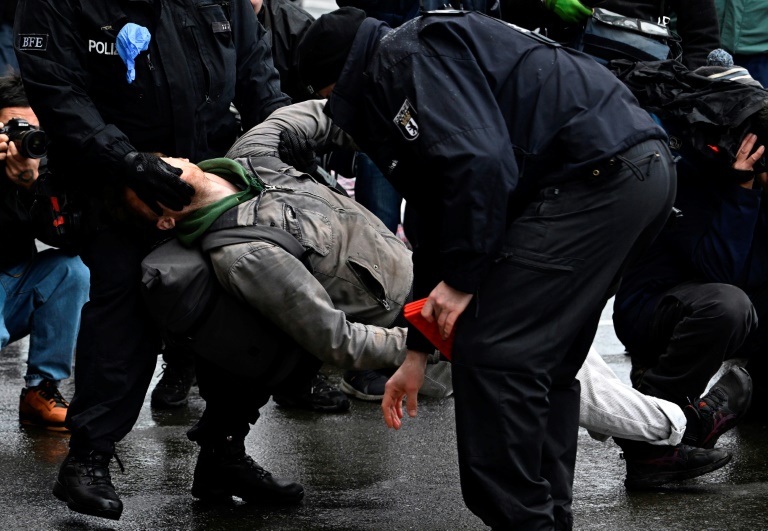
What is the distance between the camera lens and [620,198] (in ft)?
10.2

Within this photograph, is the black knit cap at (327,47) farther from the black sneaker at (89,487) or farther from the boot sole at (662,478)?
the boot sole at (662,478)

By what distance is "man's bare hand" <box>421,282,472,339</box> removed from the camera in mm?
3078

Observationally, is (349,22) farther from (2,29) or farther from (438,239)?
(2,29)

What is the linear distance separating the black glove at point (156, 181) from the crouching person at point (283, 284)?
56 millimetres

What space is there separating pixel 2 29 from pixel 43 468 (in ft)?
10.1

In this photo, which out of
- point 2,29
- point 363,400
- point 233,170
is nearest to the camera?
point 233,170

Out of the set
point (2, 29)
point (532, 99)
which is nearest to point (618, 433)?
point (532, 99)

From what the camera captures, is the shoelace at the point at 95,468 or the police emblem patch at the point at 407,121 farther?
the shoelace at the point at 95,468

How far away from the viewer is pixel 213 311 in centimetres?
362

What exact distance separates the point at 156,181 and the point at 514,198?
3.82 feet

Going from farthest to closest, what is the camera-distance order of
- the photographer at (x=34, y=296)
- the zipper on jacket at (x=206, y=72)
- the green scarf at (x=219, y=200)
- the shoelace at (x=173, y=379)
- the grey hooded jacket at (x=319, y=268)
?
1. the shoelace at (x=173, y=379)
2. the photographer at (x=34, y=296)
3. the zipper on jacket at (x=206, y=72)
4. the green scarf at (x=219, y=200)
5. the grey hooded jacket at (x=319, y=268)

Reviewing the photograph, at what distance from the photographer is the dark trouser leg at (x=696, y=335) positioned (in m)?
4.30

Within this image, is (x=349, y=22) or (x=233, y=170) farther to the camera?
(x=233, y=170)

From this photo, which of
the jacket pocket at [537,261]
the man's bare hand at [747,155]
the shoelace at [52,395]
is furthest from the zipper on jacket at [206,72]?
the man's bare hand at [747,155]
